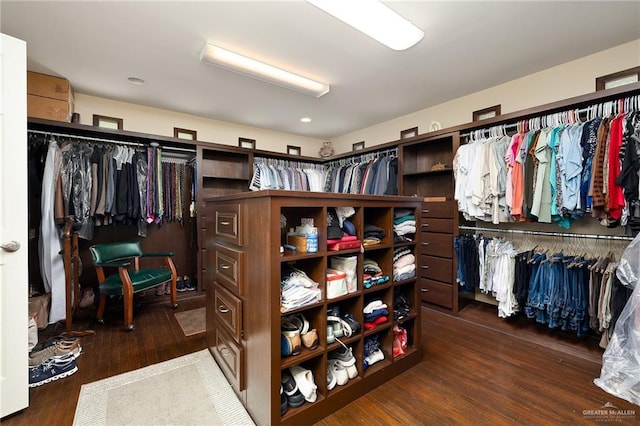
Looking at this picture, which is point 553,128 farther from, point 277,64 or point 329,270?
point 277,64

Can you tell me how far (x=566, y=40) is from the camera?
2139 millimetres

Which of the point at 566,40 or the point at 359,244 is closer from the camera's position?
the point at 359,244

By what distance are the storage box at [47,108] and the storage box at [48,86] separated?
41 mm

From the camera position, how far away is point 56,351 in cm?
207

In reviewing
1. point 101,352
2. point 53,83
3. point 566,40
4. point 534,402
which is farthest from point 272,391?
point 53,83

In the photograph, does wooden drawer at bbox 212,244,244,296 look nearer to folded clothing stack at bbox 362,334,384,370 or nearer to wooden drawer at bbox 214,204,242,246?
wooden drawer at bbox 214,204,242,246

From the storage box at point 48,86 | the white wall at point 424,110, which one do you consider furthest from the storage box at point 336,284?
the storage box at point 48,86

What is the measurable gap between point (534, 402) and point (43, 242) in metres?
4.09

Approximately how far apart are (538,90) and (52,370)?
4.63 meters

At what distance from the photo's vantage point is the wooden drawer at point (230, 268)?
5.00ft

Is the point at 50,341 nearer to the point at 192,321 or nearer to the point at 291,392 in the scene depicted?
the point at 192,321

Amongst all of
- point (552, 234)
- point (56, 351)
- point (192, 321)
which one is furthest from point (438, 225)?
point (56, 351)

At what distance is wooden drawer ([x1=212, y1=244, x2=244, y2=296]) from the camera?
152 cm

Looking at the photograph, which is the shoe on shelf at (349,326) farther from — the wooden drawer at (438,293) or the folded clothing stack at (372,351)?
the wooden drawer at (438,293)
